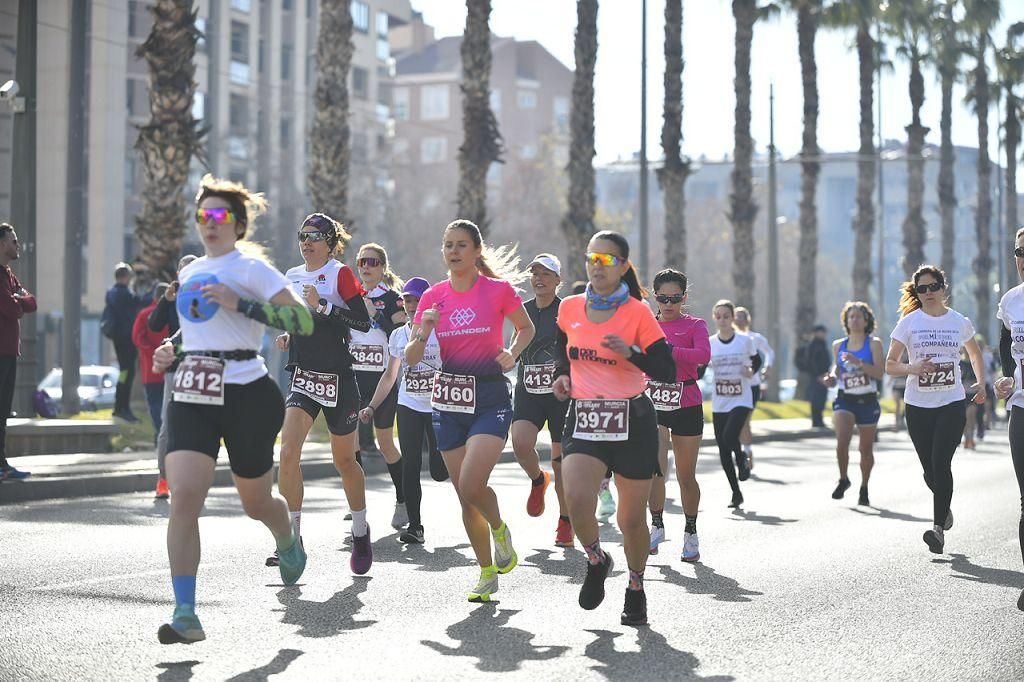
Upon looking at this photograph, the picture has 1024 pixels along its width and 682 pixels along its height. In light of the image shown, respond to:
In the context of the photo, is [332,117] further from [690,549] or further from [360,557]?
[360,557]

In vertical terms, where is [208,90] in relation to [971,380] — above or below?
above

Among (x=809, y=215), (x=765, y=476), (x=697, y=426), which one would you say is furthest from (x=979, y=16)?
(x=697, y=426)

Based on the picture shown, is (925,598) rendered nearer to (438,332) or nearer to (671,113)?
(438,332)

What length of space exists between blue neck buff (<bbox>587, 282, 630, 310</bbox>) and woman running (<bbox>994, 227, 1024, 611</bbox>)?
237 centimetres

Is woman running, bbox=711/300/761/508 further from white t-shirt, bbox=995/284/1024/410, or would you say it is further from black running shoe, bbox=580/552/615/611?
black running shoe, bbox=580/552/615/611

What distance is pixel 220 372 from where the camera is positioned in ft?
23.7

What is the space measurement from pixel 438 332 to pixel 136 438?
37.8 ft

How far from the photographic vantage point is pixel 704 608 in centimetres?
871

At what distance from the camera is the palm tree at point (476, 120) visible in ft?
91.0

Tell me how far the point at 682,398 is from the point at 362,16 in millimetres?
81378

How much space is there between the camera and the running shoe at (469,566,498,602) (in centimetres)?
874

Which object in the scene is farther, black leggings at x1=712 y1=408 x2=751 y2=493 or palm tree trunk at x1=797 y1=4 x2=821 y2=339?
palm tree trunk at x1=797 y1=4 x2=821 y2=339

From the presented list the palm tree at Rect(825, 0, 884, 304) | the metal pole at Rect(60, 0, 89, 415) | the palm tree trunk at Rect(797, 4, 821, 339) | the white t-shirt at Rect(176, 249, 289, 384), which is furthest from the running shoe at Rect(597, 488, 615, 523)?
the palm tree at Rect(825, 0, 884, 304)

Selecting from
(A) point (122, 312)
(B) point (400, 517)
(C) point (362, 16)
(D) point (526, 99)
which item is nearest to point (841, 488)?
(B) point (400, 517)
